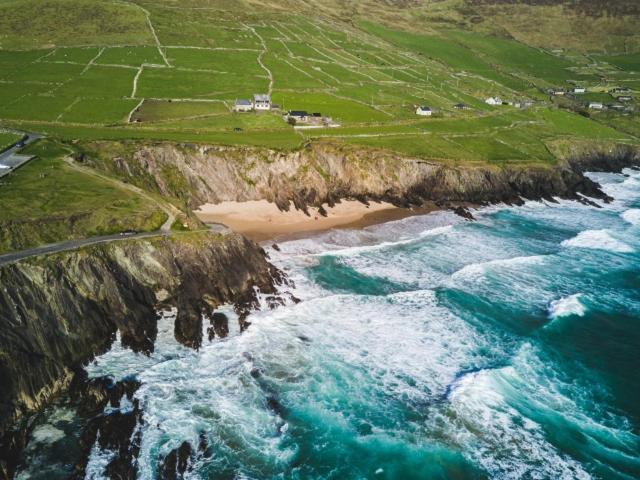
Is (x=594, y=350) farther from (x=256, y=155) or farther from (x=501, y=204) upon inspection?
(x=256, y=155)

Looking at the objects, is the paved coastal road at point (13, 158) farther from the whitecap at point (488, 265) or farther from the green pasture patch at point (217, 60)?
the green pasture patch at point (217, 60)

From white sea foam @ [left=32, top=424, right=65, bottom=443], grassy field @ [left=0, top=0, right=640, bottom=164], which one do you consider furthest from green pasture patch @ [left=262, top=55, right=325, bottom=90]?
white sea foam @ [left=32, top=424, right=65, bottom=443]

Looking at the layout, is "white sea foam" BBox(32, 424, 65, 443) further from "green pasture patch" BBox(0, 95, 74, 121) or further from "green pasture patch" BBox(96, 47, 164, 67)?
"green pasture patch" BBox(96, 47, 164, 67)

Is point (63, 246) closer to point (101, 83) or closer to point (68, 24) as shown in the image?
point (101, 83)

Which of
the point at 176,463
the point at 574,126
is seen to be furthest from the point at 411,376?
the point at 574,126

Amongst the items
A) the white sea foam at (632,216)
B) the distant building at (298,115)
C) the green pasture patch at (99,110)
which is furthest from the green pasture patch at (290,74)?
the white sea foam at (632,216)

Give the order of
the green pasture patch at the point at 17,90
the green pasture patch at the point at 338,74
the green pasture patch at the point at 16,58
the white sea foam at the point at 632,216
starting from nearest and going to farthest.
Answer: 1. the white sea foam at the point at 632,216
2. the green pasture patch at the point at 17,90
3. the green pasture patch at the point at 16,58
4. the green pasture patch at the point at 338,74

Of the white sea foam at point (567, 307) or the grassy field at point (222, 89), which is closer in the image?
the white sea foam at point (567, 307)
